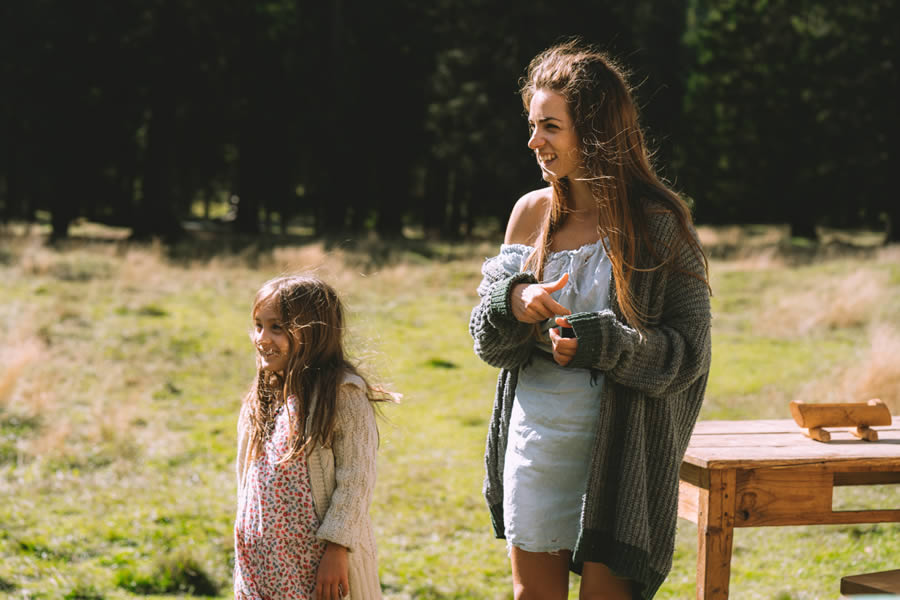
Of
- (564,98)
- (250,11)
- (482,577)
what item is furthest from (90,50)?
(564,98)

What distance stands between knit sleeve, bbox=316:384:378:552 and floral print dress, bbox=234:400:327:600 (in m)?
0.08

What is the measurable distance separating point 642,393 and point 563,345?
246 millimetres

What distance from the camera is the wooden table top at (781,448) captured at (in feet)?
9.45

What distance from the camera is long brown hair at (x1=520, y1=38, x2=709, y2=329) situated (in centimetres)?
240

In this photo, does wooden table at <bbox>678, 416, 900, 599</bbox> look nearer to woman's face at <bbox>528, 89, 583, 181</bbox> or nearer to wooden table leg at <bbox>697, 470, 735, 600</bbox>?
wooden table leg at <bbox>697, 470, 735, 600</bbox>

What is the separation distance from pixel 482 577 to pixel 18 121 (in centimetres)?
2631

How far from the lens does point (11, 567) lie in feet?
16.1

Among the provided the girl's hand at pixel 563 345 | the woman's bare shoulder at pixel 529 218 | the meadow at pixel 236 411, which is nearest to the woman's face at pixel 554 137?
the woman's bare shoulder at pixel 529 218

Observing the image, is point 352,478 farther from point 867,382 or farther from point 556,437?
point 867,382

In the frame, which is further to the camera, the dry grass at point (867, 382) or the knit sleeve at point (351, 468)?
the dry grass at point (867, 382)

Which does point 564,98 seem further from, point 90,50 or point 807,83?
point 807,83

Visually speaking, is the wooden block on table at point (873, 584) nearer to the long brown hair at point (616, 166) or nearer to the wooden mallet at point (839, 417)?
the wooden mallet at point (839, 417)

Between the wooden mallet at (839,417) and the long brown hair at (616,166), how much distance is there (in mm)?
979

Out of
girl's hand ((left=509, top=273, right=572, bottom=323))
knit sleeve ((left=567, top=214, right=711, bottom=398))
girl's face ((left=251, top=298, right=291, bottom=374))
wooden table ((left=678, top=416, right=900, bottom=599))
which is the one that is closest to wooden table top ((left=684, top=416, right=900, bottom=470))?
wooden table ((left=678, top=416, right=900, bottom=599))
